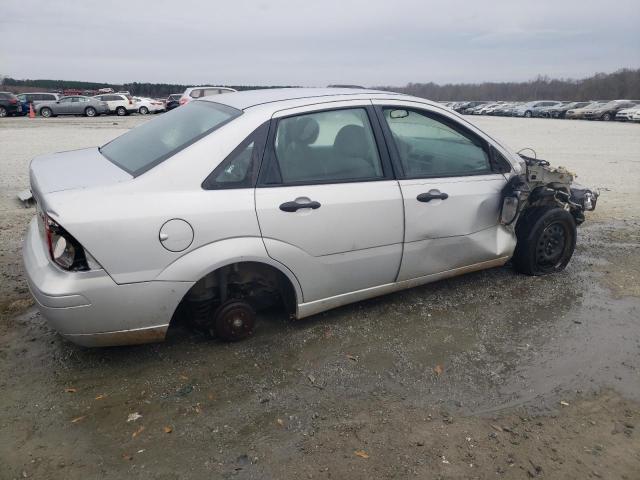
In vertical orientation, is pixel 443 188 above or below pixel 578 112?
below

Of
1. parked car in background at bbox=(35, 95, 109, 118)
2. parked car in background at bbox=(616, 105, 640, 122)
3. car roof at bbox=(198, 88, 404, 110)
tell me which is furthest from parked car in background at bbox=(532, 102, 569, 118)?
car roof at bbox=(198, 88, 404, 110)

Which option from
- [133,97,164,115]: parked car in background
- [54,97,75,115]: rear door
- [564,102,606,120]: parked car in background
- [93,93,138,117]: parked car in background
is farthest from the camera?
[564,102,606,120]: parked car in background

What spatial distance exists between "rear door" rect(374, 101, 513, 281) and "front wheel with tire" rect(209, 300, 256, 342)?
1158 millimetres

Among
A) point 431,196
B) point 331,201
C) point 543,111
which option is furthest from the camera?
point 543,111

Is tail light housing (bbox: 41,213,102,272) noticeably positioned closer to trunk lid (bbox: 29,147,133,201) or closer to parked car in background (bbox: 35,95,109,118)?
trunk lid (bbox: 29,147,133,201)

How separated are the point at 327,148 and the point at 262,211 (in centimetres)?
68

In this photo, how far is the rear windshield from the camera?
304cm

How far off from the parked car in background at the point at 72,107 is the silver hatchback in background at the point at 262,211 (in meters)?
30.7

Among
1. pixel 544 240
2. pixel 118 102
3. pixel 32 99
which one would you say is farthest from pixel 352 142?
pixel 32 99

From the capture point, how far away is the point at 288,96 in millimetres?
3480

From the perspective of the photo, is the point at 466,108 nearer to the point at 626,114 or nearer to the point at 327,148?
the point at 626,114

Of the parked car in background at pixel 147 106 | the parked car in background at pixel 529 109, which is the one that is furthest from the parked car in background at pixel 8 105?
the parked car in background at pixel 529 109

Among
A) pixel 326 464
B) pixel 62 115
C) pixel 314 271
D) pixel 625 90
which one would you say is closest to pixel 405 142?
pixel 314 271

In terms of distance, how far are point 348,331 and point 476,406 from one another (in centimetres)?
106
